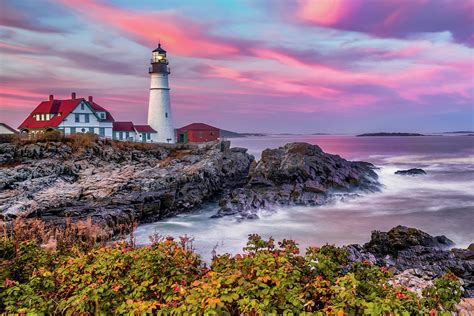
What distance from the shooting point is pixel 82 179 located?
2252 cm

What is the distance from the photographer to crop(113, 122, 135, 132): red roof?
42000 mm

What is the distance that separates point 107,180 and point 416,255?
16.9 meters

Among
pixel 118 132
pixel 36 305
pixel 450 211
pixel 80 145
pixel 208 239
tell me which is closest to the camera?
pixel 36 305

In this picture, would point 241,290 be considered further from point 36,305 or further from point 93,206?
point 93,206

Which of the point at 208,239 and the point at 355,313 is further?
the point at 208,239

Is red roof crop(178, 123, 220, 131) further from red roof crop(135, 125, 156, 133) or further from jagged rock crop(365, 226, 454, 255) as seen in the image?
jagged rock crop(365, 226, 454, 255)

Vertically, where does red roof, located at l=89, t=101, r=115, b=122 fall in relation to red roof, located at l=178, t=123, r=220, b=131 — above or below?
above

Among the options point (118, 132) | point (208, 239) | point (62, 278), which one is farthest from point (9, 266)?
point (118, 132)

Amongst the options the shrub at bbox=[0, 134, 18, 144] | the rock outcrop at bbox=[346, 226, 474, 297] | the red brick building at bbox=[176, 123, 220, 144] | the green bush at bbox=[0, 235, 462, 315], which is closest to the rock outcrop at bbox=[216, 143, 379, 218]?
the rock outcrop at bbox=[346, 226, 474, 297]

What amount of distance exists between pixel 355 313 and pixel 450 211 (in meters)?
20.9

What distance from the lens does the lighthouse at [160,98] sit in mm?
41406

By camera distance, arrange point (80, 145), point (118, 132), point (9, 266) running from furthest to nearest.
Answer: point (118, 132), point (80, 145), point (9, 266)

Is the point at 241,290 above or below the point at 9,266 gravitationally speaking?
above

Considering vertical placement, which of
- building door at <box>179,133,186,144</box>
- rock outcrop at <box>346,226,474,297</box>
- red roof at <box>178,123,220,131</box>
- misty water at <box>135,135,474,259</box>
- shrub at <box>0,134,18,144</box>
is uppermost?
red roof at <box>178,123,220,131</box>
